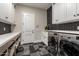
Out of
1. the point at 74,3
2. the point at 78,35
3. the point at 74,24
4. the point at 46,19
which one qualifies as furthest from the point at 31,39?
the point at 78,35

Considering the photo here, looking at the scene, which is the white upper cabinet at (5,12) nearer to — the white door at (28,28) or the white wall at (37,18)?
the white wall at (37,18)

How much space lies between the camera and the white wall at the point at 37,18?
14.4ft

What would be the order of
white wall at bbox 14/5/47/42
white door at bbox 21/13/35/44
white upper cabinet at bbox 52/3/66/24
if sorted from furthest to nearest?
white door at bbox 21/13/35/44 < white wall at bbox 14/5/47/42 < white upper cabinet at bbox 52/3/66/24

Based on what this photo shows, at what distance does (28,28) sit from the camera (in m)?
4.79

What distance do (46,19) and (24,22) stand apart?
1.41m

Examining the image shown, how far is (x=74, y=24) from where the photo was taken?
2201 millimetres

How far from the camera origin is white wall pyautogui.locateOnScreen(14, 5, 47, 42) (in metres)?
4.40

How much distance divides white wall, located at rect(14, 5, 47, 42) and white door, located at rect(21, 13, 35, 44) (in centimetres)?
23

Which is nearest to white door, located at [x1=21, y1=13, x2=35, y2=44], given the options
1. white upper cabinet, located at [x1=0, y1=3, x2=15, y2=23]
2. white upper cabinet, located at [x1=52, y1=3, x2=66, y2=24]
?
white upper cabinet, located at [x1=0, y1=3, x2=15, y2=23]

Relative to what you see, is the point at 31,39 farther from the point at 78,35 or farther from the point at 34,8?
the point at 78,35

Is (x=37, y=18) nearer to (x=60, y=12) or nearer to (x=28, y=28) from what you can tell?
(x=28, y=28)

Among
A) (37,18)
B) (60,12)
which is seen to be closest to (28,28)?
(37,18)

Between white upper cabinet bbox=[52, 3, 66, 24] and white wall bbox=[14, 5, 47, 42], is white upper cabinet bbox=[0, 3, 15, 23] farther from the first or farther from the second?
white wall bbox=[14, 5, 47, 42]

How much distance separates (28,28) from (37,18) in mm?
800
